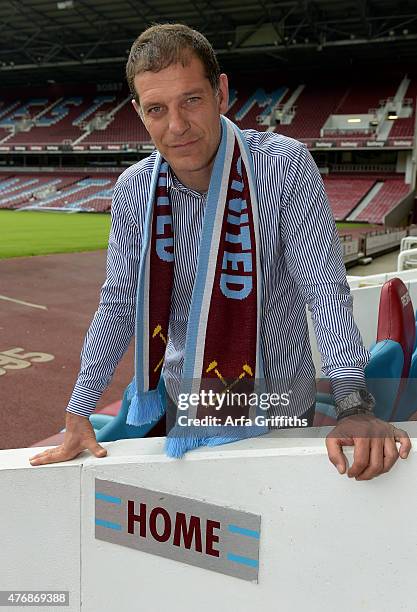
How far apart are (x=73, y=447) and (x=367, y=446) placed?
0.70 m

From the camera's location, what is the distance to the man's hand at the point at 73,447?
4.47ft

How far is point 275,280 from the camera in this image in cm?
153

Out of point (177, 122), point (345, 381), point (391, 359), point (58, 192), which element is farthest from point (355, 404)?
point (58, 192)

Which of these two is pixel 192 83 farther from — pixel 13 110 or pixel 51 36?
pixel 13 110

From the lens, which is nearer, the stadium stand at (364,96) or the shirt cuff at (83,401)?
the shirt cuff at (83,401)

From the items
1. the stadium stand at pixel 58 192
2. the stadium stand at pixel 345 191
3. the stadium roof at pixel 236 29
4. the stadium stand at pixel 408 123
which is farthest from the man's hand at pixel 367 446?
the stadium stand at pixel 408 123

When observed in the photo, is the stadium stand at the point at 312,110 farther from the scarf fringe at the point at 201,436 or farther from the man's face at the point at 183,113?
the scarf fringe at the point at 201,436

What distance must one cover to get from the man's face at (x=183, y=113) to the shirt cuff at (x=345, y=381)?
1.97 ft

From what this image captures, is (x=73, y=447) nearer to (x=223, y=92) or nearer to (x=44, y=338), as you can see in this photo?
(x=223, y=92)

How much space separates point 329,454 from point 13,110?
44.8 meters

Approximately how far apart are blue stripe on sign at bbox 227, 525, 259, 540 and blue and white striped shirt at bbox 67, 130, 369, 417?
1.16ft

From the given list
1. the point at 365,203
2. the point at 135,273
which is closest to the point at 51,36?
the point at 365,203

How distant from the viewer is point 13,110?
1619 inches

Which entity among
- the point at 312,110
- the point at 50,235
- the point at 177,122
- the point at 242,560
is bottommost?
the point at 242,560
